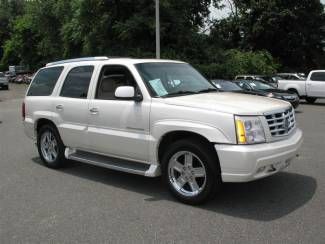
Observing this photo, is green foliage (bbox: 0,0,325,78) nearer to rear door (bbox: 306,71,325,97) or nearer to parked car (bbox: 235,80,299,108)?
rear door (bbox: 306,71,325,97)

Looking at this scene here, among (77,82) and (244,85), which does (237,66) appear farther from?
(77,82)

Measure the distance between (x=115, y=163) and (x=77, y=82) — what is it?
5.13 feet

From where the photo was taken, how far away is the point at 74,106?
7336 mm

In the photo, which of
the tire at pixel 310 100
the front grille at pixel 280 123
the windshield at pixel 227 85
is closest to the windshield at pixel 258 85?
the windshield at pixel 227 85

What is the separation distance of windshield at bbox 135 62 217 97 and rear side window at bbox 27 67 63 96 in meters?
2.00

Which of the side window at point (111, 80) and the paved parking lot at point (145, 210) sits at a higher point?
the side window at point (111, 80)

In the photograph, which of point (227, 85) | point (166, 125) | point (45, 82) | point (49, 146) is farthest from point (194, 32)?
point (166, 125)

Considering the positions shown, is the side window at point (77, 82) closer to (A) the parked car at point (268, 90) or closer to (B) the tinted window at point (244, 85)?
(A) the parked car at point (268, 90)

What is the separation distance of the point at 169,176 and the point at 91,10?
27249mm

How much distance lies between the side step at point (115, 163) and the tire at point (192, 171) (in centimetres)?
21

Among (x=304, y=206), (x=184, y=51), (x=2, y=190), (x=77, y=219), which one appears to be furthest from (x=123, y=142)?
(x=184, y=51)

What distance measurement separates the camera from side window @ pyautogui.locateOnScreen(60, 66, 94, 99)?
726 cm

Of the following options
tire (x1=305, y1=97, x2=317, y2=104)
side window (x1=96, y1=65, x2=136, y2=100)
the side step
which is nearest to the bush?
tire (x1=305, y1=97, x2=317, y2=104)

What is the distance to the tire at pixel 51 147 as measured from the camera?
25.9ft
